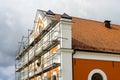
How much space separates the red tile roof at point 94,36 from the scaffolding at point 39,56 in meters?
1.83

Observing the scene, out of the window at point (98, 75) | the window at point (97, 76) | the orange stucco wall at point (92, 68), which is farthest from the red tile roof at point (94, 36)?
the window at point (97, 76)

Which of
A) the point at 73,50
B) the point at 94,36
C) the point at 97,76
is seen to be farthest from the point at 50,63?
the point at 94,36

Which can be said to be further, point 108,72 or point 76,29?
point 76,29

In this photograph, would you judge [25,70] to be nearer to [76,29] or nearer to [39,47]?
[39,47]

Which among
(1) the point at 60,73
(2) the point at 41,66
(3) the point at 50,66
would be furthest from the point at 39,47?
(1) the point at 60,73

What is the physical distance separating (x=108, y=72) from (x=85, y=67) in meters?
2.31

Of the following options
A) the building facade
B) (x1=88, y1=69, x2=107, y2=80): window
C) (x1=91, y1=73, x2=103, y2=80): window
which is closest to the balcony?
the building facade

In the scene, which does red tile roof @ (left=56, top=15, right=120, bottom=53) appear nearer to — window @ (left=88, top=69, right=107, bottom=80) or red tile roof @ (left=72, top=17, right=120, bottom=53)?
red tile roof @ (left=72, top=17, right=120, bottom=53)

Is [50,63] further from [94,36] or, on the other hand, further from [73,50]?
[94,36]

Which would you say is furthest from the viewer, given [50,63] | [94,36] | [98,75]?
[94,36]

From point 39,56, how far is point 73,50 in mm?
5580

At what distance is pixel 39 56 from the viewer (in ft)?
95.2

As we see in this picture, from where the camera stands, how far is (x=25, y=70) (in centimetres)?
3438

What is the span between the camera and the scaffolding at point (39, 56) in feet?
82.9
